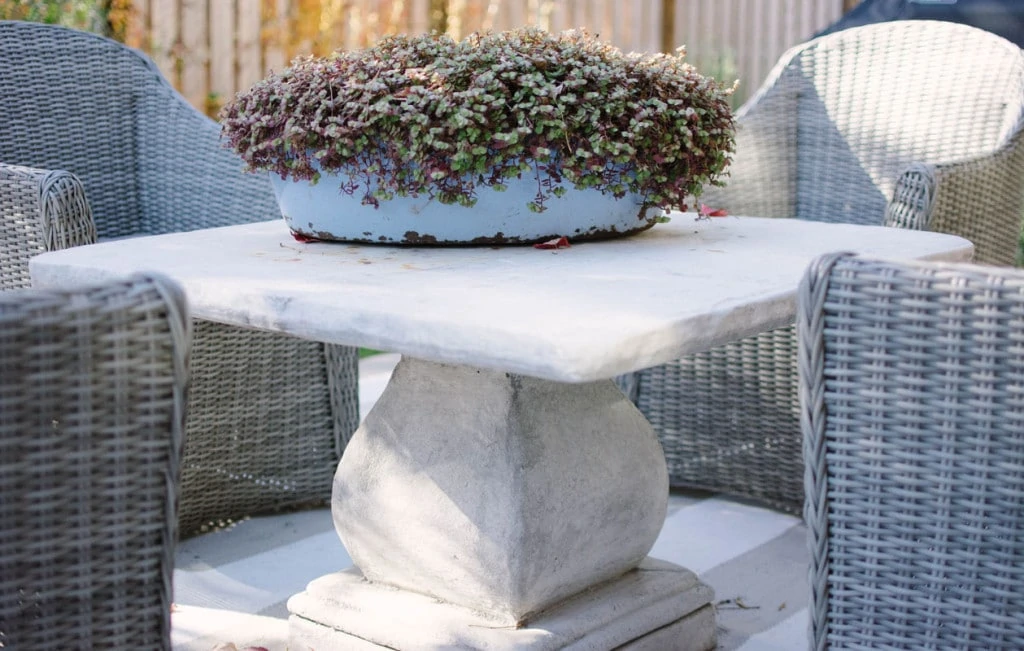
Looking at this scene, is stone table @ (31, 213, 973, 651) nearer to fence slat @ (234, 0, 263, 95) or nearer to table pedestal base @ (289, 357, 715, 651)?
table pedestal base @ (289, 357, 715, 651)

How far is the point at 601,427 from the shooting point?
169 cm

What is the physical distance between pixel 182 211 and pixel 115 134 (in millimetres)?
284

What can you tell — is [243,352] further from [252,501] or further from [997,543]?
[997,543]

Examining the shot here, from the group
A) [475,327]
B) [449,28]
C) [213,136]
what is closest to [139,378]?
[475,327]

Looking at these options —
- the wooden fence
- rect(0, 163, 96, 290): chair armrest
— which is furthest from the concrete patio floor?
the wooden fence

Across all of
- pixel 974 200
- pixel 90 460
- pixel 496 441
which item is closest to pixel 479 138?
pixel 496 441

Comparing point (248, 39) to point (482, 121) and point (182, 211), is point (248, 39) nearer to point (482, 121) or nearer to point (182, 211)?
point (182, 211)

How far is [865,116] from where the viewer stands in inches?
111

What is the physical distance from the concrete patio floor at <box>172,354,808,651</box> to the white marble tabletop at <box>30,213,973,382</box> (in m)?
0.64

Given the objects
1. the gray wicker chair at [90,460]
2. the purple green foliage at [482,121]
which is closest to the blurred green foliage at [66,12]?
the purple green foliage at [482,121]

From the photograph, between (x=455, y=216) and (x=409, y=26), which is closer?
(x=455, y=216)

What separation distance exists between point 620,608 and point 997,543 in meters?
0.79

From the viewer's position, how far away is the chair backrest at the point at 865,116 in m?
2.64

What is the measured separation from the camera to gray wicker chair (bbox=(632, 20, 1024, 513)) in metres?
2.38
